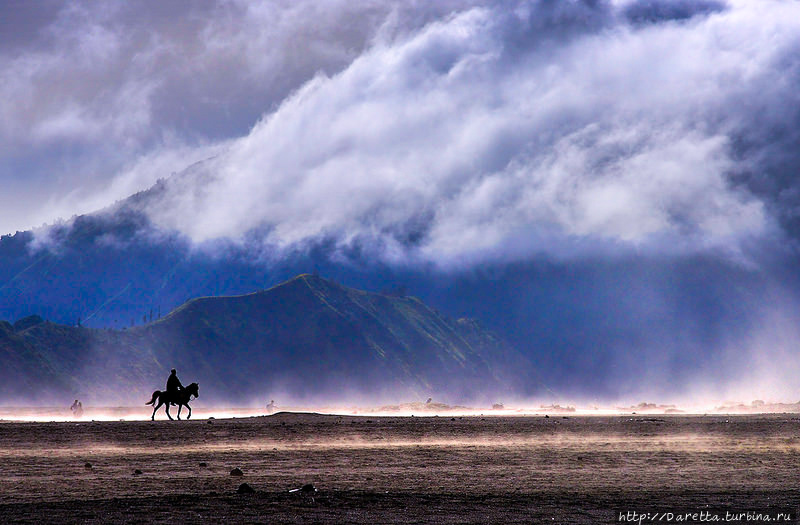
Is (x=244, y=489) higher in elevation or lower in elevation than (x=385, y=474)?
lower

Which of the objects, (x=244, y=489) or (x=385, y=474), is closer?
(x=244, y=489)

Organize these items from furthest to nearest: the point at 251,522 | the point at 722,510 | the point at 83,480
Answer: the point at 83,480 → the point at 722,510 → the point at 251,522

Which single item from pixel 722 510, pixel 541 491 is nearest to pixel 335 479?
pixel 541 491

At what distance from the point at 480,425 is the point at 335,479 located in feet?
106

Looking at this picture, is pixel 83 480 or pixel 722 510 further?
pixel 83 480

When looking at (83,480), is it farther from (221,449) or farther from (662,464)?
(662,464)

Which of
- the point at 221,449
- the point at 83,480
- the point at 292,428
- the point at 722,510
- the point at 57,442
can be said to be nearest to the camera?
the point at 722,510

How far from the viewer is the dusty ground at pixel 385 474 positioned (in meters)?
25.2

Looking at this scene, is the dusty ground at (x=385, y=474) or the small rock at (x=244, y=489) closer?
the dusty ground at (x=385, y=474)

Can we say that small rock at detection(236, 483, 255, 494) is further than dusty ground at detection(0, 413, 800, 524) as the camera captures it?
Yes

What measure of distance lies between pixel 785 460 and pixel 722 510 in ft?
47.2

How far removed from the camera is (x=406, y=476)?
1296 inches

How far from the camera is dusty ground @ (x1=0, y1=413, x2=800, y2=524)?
2525 centimetres

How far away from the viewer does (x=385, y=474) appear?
3353 centimetres
